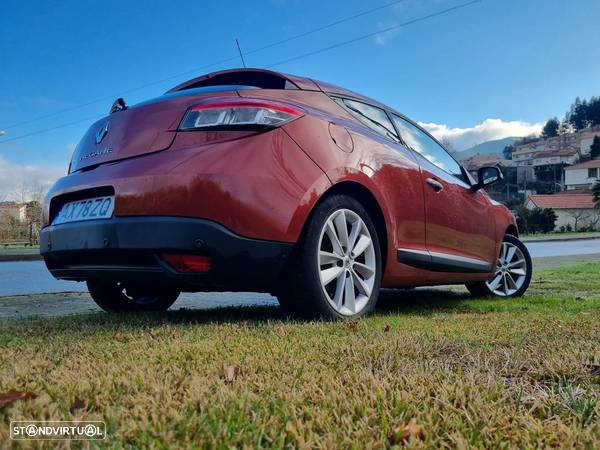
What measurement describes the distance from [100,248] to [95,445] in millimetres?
2059

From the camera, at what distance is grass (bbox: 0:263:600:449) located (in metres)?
1.34

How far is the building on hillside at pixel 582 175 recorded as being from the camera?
299ft

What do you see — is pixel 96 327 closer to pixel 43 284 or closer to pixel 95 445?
pixel 95 445

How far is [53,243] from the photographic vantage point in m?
3.54

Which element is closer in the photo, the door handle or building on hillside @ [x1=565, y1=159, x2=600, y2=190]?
the door handle

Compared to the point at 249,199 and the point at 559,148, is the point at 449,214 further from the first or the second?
the point at 559,148

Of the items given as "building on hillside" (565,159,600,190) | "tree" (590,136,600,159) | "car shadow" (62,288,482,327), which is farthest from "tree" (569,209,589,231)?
"car shadow" (62,288,482,327)

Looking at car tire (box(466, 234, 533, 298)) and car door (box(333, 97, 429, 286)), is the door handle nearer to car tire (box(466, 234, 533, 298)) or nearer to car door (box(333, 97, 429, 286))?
car door (box(333, 97, 429, 286))

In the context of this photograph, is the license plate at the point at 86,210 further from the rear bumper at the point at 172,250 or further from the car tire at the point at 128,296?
the car tire at the point at 128,296

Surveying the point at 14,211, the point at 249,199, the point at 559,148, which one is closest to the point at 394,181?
the point at 249,199

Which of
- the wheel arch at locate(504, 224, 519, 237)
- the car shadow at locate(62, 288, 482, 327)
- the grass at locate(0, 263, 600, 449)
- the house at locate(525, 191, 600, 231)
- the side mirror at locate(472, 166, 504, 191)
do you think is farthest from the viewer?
the house at locate(525, 191, 600, 231)

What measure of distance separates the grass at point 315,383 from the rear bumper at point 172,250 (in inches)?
10.5

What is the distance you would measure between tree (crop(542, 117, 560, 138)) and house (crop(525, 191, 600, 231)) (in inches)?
3292

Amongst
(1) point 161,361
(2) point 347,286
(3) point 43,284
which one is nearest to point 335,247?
(2) point 347,286
